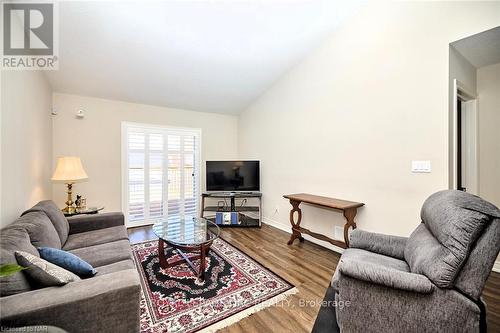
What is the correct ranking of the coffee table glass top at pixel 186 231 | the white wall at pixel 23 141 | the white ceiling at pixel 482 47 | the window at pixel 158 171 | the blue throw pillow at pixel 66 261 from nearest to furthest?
the blue throw pillow at pixel 66 261, the white wall at pixel 23 141, the white ceiling at pixel 482 47, the coffee table glass top at pixel 186 231, the window at pixel 158 171

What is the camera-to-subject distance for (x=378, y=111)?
2.63m

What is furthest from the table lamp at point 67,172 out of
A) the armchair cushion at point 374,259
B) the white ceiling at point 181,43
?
the armchair cushion at point 374,259

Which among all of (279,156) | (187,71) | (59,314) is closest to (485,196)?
(279,156)

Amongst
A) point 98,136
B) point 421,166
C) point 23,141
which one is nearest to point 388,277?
point 421,166

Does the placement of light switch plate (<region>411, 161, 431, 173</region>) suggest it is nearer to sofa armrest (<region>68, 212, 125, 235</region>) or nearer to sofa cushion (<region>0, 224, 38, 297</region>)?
sofa cushion (<region>0, 224, 38, 297</region>)

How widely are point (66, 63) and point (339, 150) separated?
155 inches

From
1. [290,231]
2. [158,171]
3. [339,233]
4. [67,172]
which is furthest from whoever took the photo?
[158,171]

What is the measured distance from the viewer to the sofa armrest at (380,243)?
1.85 meters

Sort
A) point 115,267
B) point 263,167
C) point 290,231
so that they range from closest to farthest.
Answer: point 115,267 → point 290,231 → point 263,167

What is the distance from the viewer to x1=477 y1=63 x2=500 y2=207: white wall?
255cm

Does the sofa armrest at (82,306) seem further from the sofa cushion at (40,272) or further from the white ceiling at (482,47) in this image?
the white ceiling at (482,47)

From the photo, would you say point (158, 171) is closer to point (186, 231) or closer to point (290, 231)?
point (186, 231)

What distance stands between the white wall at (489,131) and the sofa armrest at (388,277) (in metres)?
2.33

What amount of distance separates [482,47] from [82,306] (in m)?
4.00
